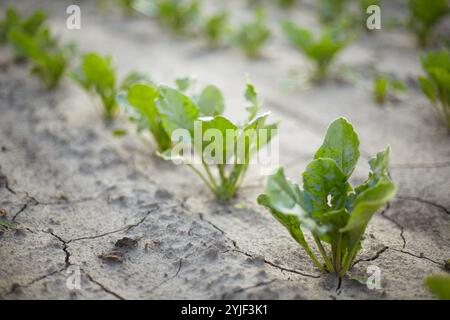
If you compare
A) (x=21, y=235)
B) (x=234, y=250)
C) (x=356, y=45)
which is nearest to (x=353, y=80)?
(x=356, y=45)

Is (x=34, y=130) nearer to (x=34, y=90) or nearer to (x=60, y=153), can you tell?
(x=60, y=153)

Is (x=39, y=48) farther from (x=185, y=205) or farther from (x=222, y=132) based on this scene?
(x=222, y=132)

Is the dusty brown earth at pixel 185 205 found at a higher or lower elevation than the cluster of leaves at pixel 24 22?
lower

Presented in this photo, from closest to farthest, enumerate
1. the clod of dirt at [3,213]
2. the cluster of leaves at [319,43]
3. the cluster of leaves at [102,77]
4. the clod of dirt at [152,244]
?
the clod of dirt at [152,244], the clod of dirt at [3,213], the cluster of leaves at [102,77], the cluster of leaves at [319,43]

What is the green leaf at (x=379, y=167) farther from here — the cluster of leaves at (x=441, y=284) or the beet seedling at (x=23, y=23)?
the beet seedling at (x=23, y=23)

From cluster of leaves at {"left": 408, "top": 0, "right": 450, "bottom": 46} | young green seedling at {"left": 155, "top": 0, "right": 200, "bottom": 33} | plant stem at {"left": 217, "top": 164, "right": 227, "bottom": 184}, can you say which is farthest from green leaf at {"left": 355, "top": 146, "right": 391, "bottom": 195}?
young green seedling at {"left": 155, "top": 0, "right": 200, "bottom": 33}

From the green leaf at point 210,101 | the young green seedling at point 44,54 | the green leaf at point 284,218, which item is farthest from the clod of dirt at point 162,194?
the young green seedling at point 44,54

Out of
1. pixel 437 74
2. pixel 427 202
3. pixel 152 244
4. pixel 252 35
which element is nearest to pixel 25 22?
pixel 252 35
